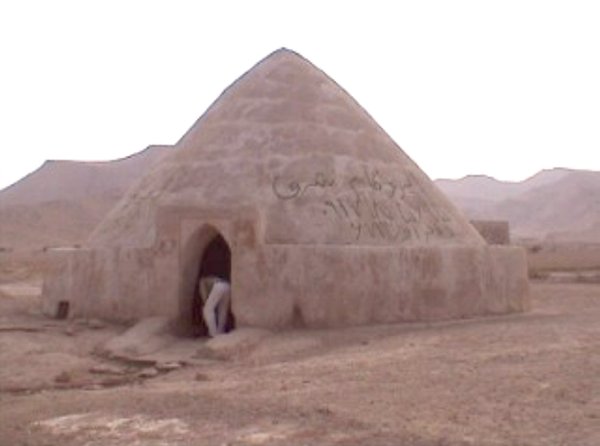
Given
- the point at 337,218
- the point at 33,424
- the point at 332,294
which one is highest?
the point at 337,218

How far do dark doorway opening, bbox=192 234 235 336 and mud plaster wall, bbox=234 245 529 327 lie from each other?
3.14 feet

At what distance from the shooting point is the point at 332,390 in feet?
24.6

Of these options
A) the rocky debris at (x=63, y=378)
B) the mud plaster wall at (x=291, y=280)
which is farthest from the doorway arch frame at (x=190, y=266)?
the rocky debris at (x=63, y=378)

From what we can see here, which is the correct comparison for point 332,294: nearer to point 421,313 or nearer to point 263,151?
point 421,313

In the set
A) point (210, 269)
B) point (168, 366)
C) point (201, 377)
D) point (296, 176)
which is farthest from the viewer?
point (210, 269)

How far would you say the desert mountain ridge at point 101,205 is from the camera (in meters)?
52.4

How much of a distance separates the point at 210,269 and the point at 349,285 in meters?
3.10

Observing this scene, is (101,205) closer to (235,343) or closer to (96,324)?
(96,324)

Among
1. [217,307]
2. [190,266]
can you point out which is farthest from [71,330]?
[217,307]

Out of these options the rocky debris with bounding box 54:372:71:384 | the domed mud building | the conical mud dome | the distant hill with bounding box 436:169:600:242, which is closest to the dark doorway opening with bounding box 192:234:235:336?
the domed mud building

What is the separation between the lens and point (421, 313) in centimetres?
1177

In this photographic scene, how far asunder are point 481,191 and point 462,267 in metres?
111

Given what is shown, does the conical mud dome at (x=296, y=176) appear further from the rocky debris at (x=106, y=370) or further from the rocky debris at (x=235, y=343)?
the rocky debris at (x=106, y=370)

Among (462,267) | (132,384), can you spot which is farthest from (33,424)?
(462,267)
